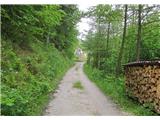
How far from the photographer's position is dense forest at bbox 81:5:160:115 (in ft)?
61.7

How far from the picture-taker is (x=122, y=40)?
22.2 meters

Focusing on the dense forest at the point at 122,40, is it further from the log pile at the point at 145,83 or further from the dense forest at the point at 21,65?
the dense forest at the point at 21,65

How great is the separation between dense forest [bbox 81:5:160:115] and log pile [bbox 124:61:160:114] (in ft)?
1.08

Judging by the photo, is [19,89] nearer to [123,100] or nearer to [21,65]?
[21,65]

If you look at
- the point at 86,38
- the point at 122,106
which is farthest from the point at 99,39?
the point at 122,106

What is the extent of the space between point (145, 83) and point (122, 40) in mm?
8547

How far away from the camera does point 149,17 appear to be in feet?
66.2

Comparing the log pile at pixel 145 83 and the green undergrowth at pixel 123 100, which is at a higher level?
the log pile at pixel 145 83

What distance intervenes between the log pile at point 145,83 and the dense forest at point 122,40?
0.33 m

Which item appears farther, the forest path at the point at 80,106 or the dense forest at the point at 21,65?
the forest path at the point at 80,106

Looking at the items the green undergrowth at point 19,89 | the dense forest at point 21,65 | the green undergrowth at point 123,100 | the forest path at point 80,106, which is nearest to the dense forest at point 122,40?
the green undergrowth at point 123,100

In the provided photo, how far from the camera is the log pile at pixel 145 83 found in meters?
12.2

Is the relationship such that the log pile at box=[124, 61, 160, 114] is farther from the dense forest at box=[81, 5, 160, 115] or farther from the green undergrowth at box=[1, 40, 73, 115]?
the green undergrowth at box=[1, 40, 73, 115]

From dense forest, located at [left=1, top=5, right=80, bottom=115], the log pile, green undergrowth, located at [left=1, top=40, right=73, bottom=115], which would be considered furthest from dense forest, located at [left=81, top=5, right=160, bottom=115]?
dense forest, located at [left=1, top=5, right=80, bottom=115]
